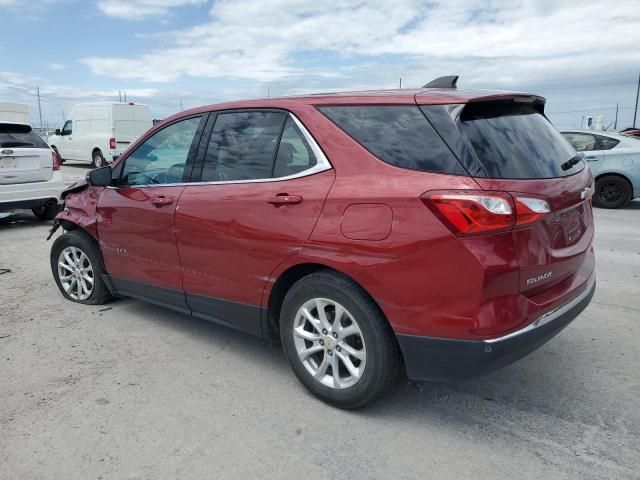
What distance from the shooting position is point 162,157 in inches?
157

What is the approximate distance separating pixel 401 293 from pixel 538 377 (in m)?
1.36

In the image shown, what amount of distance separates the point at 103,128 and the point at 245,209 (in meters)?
17.0

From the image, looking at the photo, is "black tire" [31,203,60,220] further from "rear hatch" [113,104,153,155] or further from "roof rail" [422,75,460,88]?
"rear hatch" [113,104,153,155]

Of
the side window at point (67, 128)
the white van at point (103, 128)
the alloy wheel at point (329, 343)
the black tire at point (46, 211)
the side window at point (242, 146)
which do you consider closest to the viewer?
the alloy wheel at point (329, 343)

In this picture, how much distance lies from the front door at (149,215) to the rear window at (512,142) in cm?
195

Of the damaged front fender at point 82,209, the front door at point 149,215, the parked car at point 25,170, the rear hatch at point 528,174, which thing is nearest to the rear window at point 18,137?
the parked car at point 25,170

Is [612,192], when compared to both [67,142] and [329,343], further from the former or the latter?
[67,142]

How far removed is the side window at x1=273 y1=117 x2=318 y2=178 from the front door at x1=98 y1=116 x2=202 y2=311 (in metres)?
0.85

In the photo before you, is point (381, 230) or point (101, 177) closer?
point (381, 230)

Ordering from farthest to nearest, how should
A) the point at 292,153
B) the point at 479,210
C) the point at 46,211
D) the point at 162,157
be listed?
the point at 46,211 < the point at 162,157 < the point at 292,153 < the point at 479,210

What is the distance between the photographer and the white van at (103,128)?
1800cm

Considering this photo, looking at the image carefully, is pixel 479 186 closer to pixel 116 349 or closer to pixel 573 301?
pixel 573 301

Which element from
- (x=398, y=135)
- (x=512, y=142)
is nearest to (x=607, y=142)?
(x=512, y=142)

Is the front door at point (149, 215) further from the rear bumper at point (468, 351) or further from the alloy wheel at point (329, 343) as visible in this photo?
the rear bumper at point (468, 351)
